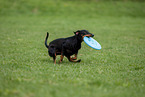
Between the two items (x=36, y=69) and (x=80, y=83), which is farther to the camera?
(x=36, y=69)

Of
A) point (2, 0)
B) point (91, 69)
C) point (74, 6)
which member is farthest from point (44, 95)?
Result: point (2, 0)

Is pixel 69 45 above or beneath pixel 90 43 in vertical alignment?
beneath

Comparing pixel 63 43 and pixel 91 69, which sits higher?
pixel 63 43

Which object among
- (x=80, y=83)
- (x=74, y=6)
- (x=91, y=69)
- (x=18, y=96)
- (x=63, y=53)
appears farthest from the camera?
(x=74, y=6)

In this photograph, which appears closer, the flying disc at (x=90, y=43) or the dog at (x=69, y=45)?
the flying disc at (x=90, y=43)

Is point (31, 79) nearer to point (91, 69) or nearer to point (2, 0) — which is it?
point (91, 69)

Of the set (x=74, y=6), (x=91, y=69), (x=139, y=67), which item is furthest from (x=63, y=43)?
(x=74, y=6)

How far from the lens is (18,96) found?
5.07 metres

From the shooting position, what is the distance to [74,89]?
5.60m

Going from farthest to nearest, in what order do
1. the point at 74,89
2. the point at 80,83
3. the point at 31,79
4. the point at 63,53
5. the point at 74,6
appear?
the point at 74,6 → the point at 63,53 → the point at 31,79 → the point at 80,83 → the point at 74,89

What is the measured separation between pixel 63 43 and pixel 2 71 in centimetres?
268

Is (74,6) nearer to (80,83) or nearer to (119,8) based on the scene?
(119,8)

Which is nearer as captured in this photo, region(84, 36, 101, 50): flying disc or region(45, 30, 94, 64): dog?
region(84, 36, 101, 50): flying disc

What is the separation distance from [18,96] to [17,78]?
159cm
